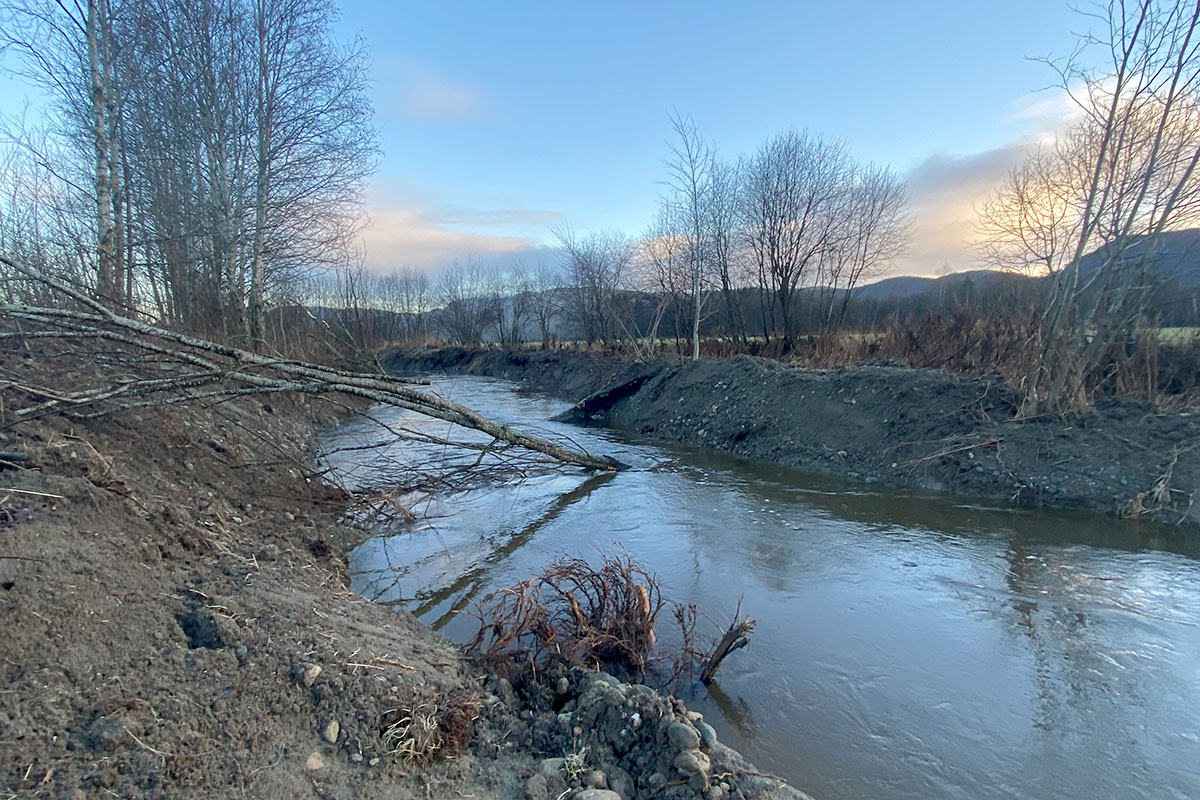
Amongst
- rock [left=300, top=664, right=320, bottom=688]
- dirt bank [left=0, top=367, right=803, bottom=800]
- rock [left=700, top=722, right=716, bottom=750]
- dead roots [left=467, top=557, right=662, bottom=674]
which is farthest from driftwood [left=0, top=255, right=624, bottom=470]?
rock [left=700, top=722, right=716, bottom=750]

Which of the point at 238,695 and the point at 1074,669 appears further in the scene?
the point at 1074,669

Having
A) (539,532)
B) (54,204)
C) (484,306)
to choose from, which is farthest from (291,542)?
(484,306)

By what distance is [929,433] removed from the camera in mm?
9391

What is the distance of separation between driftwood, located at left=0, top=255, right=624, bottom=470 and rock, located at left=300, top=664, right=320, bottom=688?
11.6 feet

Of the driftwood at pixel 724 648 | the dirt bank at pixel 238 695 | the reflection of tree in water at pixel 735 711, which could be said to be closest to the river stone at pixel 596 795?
the dirt bank at pixel 238 695

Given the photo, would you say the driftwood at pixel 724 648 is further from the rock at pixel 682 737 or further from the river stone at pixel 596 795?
the river stone at pixel 596 795

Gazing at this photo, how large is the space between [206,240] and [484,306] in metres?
25.6

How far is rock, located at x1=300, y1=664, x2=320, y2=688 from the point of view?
9.11ft

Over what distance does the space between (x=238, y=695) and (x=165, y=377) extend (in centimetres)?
497

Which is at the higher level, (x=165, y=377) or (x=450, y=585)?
(x=165, y=377)

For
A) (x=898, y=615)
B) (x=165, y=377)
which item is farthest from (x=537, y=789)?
(x=165, y=377)

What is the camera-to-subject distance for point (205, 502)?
5.30 meters

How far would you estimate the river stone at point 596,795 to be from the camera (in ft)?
7.97

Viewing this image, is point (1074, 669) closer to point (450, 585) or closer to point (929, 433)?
point (450, 585)
